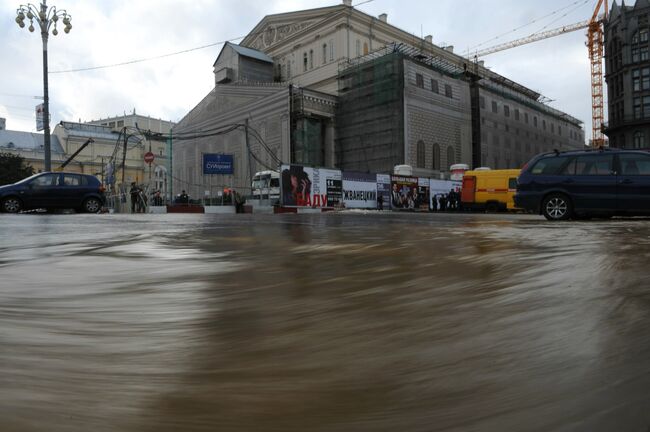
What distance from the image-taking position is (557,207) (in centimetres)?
889

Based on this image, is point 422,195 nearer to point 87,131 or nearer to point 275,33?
point 275,33

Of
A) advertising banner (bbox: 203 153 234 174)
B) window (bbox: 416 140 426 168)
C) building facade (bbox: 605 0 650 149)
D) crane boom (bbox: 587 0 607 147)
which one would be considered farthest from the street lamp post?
crane boom (bbox: 587 0 607 147)

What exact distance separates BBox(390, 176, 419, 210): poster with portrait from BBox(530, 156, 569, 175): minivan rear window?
688 inches

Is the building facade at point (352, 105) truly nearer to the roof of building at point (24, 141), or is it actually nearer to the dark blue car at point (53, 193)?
the dark blue car at point (53, 193)

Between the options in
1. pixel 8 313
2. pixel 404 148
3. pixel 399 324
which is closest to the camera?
pixel 399 324

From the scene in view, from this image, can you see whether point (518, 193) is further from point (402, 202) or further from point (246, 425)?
point (402, 202)

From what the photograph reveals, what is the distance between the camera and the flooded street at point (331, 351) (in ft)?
2.43

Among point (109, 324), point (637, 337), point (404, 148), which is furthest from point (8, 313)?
point (404, 148)

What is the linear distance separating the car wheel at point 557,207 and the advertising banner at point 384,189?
55.9ft

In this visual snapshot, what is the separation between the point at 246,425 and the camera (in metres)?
0.72

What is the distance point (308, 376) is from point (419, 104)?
37941mm

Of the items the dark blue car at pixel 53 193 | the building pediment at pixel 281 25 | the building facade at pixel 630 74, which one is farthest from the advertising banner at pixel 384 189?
the building facade at pixel 630 74

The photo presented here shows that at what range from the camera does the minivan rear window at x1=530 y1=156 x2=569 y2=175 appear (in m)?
8.95

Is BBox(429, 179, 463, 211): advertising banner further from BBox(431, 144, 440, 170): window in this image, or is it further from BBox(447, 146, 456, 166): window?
BBox(447, 146, 456, 166): window
